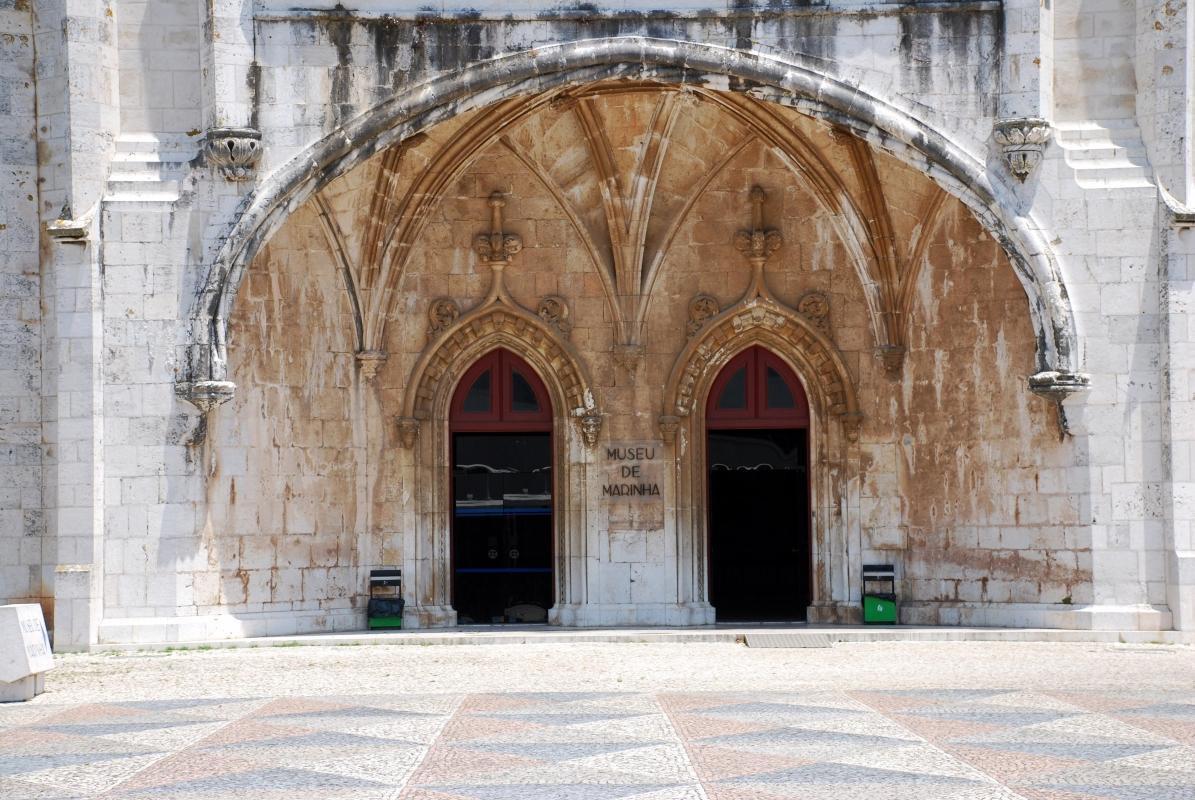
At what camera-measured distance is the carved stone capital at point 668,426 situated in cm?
1763

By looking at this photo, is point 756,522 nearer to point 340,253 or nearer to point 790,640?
point 790,640

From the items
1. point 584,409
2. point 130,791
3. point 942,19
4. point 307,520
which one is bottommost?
point 130,791

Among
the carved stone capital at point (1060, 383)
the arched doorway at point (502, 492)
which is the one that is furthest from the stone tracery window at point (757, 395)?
the carved stone capital at point (1060, 383)

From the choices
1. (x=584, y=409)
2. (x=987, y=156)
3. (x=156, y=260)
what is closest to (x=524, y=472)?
(x=584, y=409)

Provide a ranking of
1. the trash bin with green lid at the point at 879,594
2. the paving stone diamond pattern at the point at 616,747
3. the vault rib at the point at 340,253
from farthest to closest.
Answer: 1. the trash bin with green lid at the point at 879,594
2. the vault rib at the point at 340,253
3. the paving stone diamond pattern at the point at 616,747

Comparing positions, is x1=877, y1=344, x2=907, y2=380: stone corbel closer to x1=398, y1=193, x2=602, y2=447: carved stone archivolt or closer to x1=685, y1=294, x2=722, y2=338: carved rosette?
x1=685, y1=294, x2=722, y2=338: carved rosette

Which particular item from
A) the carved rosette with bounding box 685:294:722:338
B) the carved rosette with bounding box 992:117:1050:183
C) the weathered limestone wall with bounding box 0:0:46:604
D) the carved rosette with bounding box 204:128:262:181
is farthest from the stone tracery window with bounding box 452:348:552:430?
the carved rosette with bounding box 992:117:1050:183

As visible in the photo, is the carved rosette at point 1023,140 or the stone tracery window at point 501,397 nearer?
the carved rosette at point 1023,140

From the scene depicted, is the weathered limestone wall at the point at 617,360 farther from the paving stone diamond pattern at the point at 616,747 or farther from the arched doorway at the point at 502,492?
the paving stone diamond pattern at the point at 616,747

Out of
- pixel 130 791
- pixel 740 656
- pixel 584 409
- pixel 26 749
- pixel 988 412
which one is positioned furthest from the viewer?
pixel 584 409

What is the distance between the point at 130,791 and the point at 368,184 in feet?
33.3

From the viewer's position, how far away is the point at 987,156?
610 inches

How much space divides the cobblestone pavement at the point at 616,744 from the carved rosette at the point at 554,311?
6.76 m

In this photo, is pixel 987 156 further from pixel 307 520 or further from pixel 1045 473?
pixel 307 520
